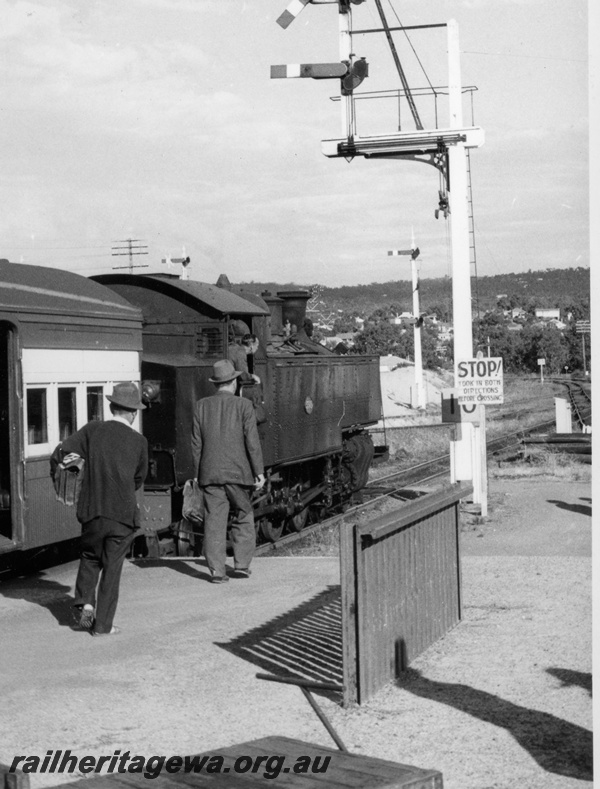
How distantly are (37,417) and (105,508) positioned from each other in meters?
2.39

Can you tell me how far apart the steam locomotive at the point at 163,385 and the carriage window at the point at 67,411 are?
12 mm

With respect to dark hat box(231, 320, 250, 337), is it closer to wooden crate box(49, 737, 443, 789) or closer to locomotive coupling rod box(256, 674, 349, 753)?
locomotive coupling rod box(256, 674, 349, 753)

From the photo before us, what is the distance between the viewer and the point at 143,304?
44.1 ft

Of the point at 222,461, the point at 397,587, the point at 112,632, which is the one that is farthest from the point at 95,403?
the point at 397,587

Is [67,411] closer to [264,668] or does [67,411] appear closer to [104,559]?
[104,559]

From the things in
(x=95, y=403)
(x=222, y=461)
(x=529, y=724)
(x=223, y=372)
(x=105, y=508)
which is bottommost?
(x=529, y=724)

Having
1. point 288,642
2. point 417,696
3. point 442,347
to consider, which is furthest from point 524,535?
point 442,347

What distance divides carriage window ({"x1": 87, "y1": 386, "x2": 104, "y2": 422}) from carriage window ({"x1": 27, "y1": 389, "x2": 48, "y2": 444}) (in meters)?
0.82

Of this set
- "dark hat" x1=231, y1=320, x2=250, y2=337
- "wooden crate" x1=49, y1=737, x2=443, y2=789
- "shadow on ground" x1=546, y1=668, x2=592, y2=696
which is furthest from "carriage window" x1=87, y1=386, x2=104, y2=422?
"wooden crate" x1=49, y1=737, x2=443, y2=789

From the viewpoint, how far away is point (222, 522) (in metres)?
10.1

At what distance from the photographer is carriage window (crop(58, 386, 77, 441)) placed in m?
10.4

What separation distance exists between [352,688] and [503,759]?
1094 millimetres

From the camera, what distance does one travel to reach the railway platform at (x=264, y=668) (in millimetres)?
5605

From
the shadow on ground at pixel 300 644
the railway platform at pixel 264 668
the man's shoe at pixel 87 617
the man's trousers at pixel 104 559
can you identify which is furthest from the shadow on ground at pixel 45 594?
the shadow on ground at pixel 300 644
